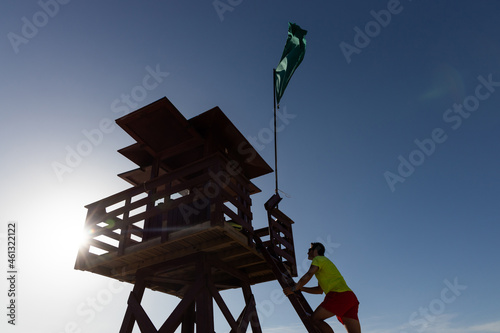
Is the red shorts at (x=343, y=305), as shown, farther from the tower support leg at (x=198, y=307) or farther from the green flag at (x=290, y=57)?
the green flag at (x=290, y=57)

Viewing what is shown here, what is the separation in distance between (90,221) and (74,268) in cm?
120

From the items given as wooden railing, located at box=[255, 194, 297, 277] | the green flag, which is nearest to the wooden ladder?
wooden railing, located at box=[255, 194, 297, 277]

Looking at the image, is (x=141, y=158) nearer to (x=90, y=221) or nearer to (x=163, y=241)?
(x=90, y=221)

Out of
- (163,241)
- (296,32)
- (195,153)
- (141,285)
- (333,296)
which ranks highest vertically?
(296,32)

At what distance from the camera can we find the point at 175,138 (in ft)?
31.9

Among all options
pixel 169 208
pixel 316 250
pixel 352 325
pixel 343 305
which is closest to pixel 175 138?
pixel 169 208

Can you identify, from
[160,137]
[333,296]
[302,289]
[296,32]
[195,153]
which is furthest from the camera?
[296,32]

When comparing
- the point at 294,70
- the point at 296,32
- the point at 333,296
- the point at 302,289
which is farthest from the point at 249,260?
the point at 296,32

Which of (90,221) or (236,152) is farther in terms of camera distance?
(236,152)

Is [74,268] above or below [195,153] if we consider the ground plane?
below

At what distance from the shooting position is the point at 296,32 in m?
14.3

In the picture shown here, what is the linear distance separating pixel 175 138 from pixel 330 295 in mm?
6235

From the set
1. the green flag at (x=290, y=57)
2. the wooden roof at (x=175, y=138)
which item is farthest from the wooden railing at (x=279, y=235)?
the green flag at (x=290, y=57)

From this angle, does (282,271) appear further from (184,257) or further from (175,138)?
(175,138)
